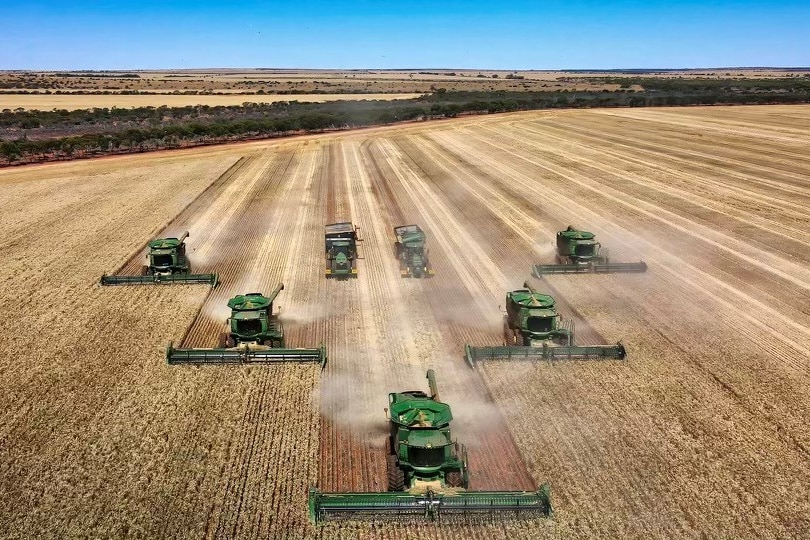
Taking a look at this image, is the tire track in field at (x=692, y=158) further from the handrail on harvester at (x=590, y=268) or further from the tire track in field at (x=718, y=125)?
the handrail on harvester at (x=590, y=268)

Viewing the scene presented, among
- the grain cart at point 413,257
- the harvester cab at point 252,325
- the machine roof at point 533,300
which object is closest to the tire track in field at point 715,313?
the machine roof at point 533,300

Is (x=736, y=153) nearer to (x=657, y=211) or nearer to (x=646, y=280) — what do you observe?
(x=657, y=211)

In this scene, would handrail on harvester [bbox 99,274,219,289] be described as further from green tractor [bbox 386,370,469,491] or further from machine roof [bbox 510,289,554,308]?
green tractor [bbox 386,370,469,491]

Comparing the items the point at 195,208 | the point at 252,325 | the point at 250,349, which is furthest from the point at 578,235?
the point at 195,208

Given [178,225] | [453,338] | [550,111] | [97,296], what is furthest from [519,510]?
[550,111]

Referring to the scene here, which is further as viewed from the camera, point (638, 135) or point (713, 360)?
point (638, 135)

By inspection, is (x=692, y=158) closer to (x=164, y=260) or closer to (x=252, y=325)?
(x=164, y=260)

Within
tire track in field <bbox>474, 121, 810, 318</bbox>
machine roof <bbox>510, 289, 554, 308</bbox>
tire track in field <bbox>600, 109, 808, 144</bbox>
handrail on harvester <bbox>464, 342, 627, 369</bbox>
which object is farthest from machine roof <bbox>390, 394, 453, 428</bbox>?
tire track in field <bbox>600, 109, 808, 144</bbox>
